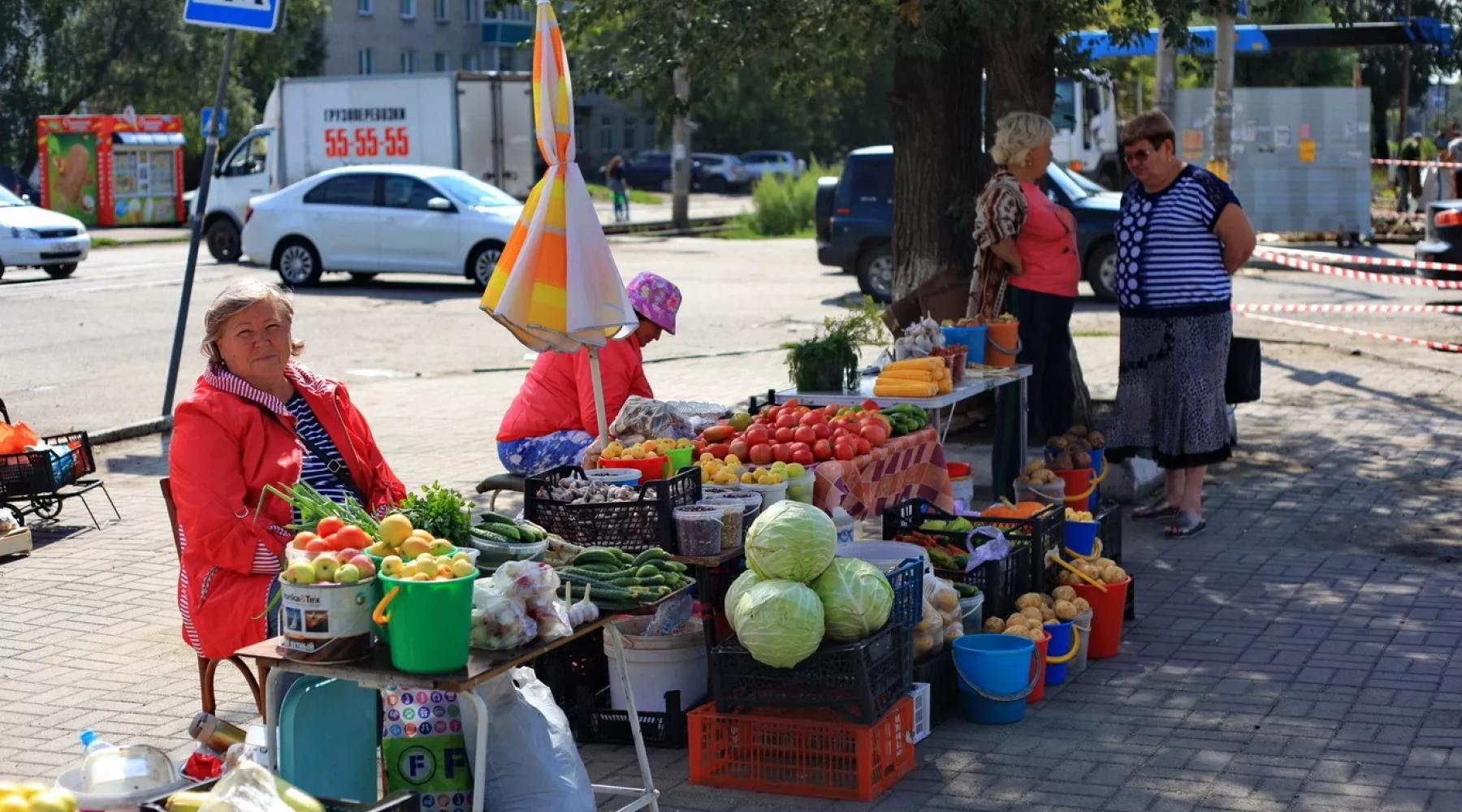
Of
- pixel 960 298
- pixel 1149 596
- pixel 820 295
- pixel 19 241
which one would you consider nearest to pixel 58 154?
pixel 19 241

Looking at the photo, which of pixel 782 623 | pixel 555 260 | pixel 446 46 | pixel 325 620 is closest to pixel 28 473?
pixel 555 260

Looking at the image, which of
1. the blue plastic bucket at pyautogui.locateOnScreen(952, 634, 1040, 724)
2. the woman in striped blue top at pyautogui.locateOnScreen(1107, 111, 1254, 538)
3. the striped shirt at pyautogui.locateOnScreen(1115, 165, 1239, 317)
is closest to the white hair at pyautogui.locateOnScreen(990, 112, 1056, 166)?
the woman in striped blue top at pyautogui.locateOnScreen(1107, 111, 1254, 538)

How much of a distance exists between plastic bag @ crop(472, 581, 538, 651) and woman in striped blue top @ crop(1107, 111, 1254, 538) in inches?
189

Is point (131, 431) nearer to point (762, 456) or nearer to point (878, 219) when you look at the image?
point (762, 456)

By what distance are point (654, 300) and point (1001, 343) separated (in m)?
2.11

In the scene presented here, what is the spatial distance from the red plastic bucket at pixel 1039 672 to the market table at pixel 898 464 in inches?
40.5

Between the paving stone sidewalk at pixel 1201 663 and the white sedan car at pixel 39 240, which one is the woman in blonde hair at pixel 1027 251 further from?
the white sedan car at pixel 39 240

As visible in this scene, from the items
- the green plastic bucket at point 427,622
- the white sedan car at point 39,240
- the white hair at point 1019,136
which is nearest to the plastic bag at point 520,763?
the green plastic bucket at point 427,622

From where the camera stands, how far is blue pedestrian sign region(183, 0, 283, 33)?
32.9 ft

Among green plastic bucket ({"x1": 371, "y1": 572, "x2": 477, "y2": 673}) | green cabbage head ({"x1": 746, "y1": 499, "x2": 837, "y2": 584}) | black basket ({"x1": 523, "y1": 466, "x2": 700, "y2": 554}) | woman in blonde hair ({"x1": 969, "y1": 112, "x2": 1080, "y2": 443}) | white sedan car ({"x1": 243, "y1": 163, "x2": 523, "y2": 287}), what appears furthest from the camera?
white sedan car ({"x1": 243, "y1": 163, "x2": 523, "y2": 287})

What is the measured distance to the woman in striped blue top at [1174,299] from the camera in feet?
25.5

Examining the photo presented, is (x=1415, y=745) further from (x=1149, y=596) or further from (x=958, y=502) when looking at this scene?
(x=958, y=502)

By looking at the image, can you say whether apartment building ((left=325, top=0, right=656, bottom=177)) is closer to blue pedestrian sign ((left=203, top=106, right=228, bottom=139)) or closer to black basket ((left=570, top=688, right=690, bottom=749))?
blue pedestrian sign ((left=203, top=106, right=228, bottom=139))

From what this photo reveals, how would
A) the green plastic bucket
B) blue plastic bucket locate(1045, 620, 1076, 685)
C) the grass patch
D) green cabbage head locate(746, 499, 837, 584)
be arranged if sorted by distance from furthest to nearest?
the grass patch → blue plastic bucket locate(1045, 620, 1076, 685) → green cabbage head locate(746, 499, 837, 584) → the green plastic bucket
